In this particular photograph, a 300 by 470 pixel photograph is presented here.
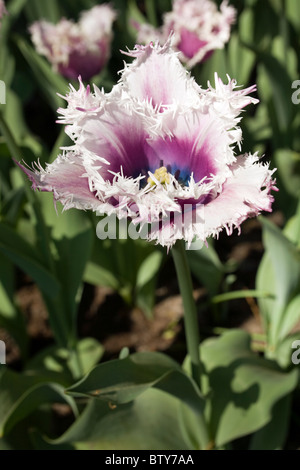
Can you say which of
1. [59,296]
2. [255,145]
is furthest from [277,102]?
[59,296]

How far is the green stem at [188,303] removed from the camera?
812 mm

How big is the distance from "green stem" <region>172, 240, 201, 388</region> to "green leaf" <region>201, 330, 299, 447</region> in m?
0.12

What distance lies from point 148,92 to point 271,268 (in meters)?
0.77

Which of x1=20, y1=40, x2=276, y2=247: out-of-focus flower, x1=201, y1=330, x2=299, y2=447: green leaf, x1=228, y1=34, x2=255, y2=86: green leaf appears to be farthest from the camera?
x1=228, y1=34, x2=255, y2=86: green leaf

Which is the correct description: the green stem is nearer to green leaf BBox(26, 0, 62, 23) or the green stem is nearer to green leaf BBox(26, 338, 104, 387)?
green leaf BBox(26, 338, 104, 387)

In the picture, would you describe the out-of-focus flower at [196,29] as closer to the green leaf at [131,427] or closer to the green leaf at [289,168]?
the green leaf at [289,168]

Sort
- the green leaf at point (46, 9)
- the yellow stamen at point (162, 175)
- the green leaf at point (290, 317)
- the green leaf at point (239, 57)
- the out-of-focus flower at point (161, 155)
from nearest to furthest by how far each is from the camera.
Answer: the out-of-focus flower at point (161, 155) < the yellow stamen at point (162, 175) < the green leaf at point (290, 317) < the green leaf at point (239, 57) < the green leaf at point (46, 9)

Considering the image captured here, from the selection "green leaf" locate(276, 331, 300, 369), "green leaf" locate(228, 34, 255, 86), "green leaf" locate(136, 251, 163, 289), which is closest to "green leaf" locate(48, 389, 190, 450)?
"green leaf" locate(276, 331, 300, 369)

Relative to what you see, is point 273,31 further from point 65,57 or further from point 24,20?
point 24,20

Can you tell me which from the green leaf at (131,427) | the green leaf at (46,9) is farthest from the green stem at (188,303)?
the green leaf at (46,9)

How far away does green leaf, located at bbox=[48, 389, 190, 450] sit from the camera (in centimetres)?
107

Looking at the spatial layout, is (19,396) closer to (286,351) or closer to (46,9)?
(286,351)

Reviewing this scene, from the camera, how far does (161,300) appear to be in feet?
5.74

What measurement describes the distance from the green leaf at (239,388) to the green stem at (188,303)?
122 mm
